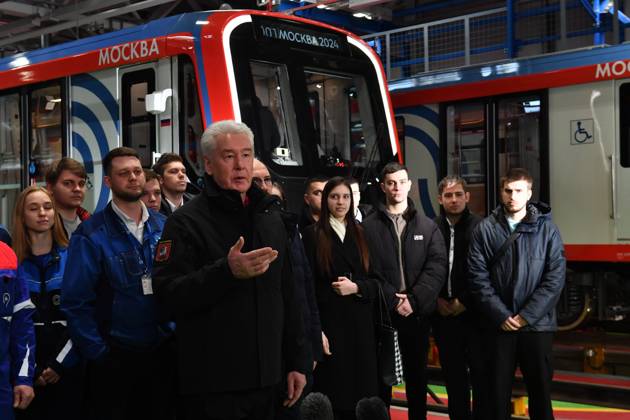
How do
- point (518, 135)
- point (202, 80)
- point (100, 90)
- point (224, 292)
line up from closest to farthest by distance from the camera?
point (224, 292), point (202, 80), point (100, 90), point (518, 135)

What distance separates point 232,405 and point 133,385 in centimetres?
80

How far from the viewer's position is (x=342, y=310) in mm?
5199

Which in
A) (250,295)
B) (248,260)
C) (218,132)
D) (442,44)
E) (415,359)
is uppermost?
(442,44)

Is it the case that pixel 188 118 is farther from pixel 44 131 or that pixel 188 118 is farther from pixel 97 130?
pixel 44 131

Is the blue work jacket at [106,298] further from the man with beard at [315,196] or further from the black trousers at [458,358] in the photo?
the black trousers at [458,358]

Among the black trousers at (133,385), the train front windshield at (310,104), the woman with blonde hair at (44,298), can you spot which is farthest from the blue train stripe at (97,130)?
the black trousers at (133,385)

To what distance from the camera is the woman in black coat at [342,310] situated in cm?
515

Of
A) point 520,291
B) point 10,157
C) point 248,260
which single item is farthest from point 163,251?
point 10,157

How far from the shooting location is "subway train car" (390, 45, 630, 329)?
882 cm

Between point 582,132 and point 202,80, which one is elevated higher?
point 202,80

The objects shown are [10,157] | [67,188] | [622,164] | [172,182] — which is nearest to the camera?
[67,188]

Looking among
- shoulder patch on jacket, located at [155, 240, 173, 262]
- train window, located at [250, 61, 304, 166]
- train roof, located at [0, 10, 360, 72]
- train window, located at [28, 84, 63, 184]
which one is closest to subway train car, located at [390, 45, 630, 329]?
train roof, located at [0, 10, 360, 72]

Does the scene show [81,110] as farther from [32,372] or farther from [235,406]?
[235,406]

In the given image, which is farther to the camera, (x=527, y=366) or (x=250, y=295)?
(x=527, y=366)
